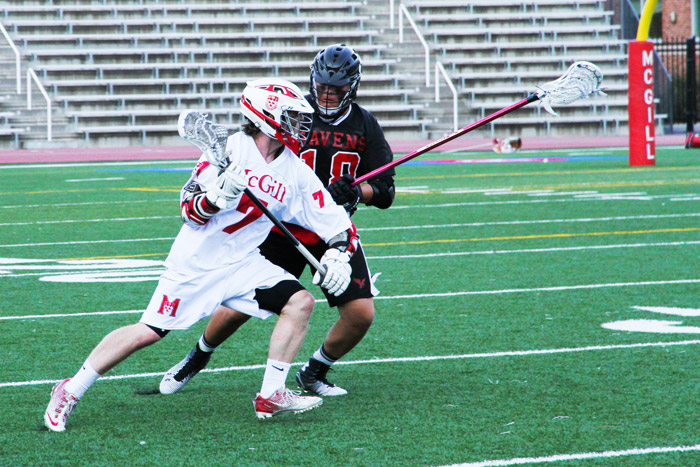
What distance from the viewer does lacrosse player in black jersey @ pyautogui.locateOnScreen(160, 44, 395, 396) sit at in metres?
5.13

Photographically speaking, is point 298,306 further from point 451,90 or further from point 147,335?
point 451,90

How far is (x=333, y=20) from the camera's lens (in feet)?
100

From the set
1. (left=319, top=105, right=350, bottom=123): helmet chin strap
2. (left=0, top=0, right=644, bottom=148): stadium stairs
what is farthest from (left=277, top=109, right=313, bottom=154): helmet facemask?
(left=0, top=0, right=644, bottom=148): stadium stairs

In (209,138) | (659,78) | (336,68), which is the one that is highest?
(336,68)

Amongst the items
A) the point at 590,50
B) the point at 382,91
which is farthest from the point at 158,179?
the point at 590,50

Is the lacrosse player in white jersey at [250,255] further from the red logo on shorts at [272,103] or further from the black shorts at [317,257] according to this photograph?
the black shorts at [317,257]

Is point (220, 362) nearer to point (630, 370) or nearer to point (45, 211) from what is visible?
point (630, 370)

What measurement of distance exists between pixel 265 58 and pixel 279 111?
24.8 meters

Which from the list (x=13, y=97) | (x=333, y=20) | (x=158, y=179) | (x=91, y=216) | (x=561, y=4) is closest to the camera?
(x=91, y=216)

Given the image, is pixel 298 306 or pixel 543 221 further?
pixel 543 221

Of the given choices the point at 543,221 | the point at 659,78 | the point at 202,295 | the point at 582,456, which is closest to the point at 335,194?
the point at 202,295

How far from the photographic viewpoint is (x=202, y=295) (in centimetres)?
461

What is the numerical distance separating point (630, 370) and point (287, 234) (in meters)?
1.93

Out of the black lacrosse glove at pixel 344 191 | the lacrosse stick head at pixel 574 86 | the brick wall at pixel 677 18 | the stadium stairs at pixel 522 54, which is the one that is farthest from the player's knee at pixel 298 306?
the brick wall at pixel 677 18
